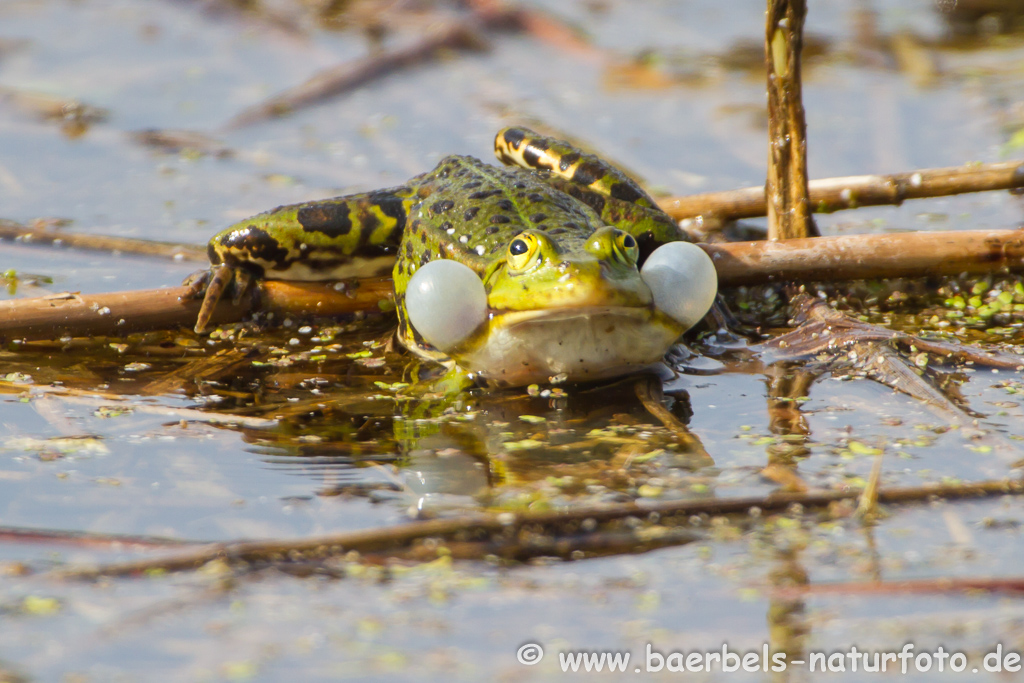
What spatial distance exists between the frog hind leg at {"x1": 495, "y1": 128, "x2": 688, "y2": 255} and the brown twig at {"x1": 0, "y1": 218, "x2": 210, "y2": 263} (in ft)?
5.72

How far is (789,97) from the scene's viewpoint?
4250 mm

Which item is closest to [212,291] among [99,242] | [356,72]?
[99,242]

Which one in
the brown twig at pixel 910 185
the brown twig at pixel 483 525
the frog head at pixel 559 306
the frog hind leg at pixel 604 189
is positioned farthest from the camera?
the brown twig at pixel 910 185

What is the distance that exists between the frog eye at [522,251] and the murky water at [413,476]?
0.52 m

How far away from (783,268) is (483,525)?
244cm

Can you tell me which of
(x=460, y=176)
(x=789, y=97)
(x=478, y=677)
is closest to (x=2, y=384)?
(x=460, y=176)

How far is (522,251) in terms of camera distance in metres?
3.38

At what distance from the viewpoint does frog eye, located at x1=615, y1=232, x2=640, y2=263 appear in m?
3.38

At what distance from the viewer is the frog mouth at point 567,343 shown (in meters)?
3.37

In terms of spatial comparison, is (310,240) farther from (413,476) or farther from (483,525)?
(483,525)

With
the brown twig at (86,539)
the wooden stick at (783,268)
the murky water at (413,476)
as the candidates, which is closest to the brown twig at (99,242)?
the murky water at (413,476)

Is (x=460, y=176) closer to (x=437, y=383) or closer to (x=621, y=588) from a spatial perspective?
(x=437, y=383)

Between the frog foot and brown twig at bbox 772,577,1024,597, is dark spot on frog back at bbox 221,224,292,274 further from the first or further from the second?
brown twig at bbox 772,577,1024,597

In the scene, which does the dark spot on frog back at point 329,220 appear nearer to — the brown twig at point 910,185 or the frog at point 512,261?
the frog at point 512,261
